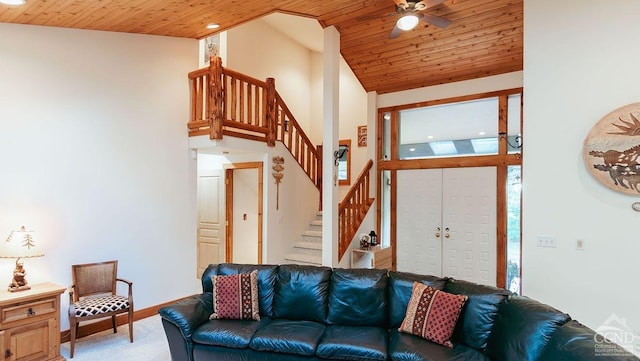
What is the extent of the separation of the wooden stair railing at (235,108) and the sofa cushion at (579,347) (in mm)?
4191

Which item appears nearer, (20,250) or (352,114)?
(20,250)

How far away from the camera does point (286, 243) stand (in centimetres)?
610

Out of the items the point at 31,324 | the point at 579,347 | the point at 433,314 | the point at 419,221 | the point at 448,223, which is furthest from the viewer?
the point at 419,221

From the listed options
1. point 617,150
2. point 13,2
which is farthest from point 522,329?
point 13,2

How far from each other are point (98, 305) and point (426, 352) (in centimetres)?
322

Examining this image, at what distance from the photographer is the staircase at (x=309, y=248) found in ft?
19.3

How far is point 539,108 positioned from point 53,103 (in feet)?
16.5

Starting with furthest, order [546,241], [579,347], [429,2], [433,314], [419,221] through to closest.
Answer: [419,221] → [546,241] → [429,2] → [433,314] → [579,347]

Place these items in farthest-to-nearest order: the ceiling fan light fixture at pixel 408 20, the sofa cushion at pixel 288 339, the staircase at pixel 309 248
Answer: the staircase at pixel 309 248 < the ceiling fan light fixture at pixel 408 20 < the sofa cushion at pixel 288 339

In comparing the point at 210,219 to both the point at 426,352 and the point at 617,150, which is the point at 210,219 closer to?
the point at 426,352

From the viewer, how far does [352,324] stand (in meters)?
3.12

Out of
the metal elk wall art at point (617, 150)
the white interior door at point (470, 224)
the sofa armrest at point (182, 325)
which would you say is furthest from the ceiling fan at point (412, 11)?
the sofa armrest at point (182, 325)

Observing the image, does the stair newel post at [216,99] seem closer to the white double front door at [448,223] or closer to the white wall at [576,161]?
the white double front door at [448,223]

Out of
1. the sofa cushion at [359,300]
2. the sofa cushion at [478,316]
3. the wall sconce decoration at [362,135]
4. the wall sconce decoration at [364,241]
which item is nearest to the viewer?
the sofa cushion at [478,316]
